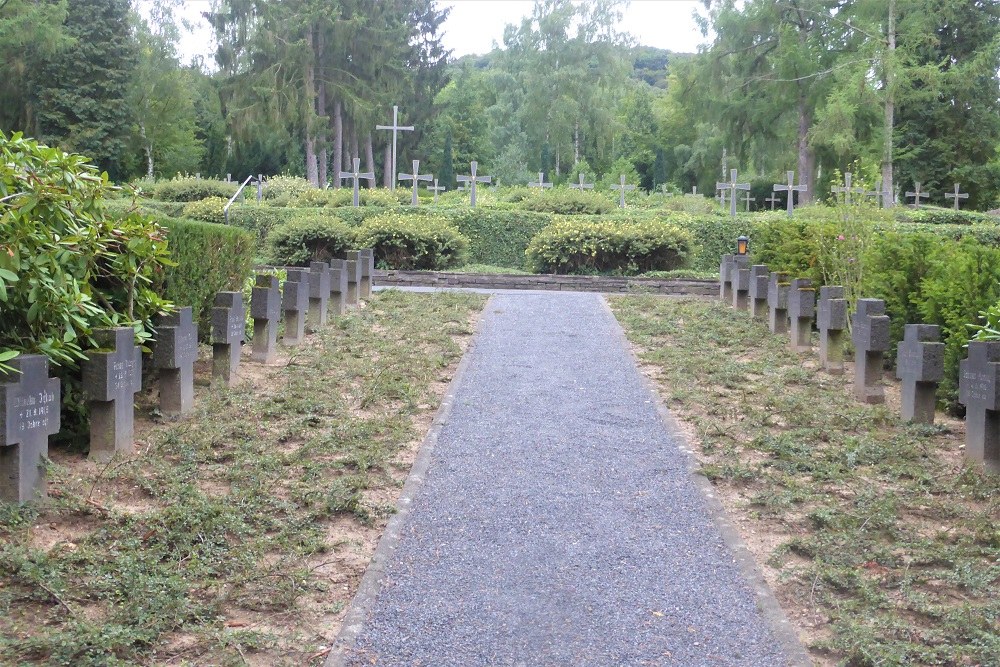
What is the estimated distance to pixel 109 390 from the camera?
5734 millimetres

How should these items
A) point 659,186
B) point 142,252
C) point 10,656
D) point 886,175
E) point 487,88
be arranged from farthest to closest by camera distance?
point 487,88 < point 659,186 < point 886,175 < point 142,252 < point 10,656

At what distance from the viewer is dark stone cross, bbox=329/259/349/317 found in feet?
39.5

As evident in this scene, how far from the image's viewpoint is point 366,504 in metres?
5.16

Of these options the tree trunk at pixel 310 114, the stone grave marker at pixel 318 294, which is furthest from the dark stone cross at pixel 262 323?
the tree trunk at pixel 310 114

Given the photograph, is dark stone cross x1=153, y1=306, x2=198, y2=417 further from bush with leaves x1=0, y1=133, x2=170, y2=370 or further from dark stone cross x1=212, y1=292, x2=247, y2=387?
dark stone cross x1=212, y1=292, x2=247, y2=387

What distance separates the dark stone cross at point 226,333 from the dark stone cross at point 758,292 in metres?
6.53

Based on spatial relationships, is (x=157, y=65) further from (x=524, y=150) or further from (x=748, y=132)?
(x=748, y=132)

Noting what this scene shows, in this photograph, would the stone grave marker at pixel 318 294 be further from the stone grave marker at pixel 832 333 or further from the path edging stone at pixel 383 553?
the stone grave marker at pixel 832 333

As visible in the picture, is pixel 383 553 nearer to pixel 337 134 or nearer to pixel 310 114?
pixel 310 114

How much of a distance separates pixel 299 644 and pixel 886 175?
103ft

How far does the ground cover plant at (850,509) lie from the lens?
147 inches

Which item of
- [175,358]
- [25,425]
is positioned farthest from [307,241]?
[25,425]

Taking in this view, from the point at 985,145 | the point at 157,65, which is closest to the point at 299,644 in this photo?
the point at 985,145

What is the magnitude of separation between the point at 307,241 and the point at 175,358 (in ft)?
41.8
